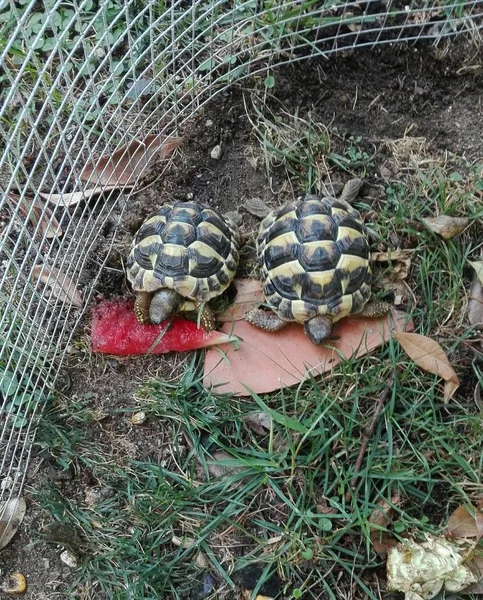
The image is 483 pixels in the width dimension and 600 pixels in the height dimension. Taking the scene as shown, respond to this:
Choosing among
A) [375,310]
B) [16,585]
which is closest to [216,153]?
[375,310]

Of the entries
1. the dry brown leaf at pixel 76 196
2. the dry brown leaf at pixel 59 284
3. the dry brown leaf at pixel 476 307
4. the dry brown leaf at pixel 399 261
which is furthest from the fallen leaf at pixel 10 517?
the dry brown leaf at pixel 476 307

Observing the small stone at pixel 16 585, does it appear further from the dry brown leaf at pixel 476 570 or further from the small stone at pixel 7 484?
the dry brown leaf at pixel 476 570

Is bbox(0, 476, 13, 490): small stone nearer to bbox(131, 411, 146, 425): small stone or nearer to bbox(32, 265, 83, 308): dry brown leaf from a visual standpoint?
bbox(131, 411, 146, 425): small stone

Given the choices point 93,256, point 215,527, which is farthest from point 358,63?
point 215,527

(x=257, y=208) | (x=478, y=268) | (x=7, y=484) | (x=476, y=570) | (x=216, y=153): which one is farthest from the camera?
(x=216, y=153)

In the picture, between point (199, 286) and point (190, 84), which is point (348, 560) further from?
point (190, 84)

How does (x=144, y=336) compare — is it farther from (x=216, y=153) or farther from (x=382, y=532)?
(x=382, y=532)

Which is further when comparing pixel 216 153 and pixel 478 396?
pixel 216 153
